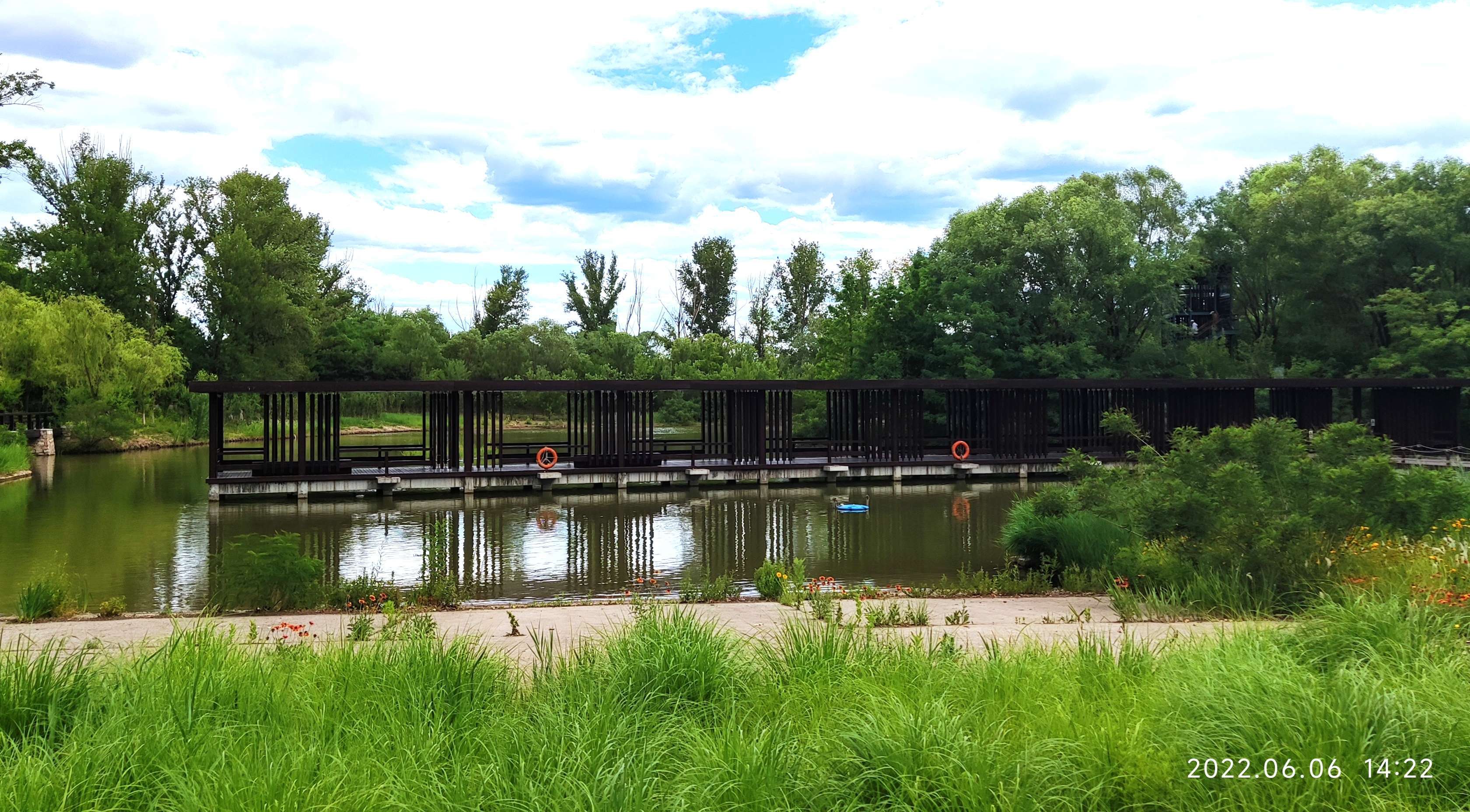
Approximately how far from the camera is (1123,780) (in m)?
4.32

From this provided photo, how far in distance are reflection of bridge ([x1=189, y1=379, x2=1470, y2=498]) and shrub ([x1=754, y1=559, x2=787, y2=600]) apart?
1527cm

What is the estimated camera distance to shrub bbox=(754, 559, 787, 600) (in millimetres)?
11102

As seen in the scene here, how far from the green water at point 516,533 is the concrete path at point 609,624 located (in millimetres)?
2983

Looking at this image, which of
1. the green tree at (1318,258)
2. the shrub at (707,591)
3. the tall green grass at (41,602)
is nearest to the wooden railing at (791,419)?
the green tree at (1318,258)

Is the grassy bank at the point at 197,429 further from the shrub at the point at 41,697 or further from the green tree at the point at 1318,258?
the green tree at the point at 1318,258

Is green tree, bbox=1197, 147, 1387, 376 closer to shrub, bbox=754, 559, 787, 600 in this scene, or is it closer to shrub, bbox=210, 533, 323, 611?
shrub, bbox=754, 559, 787, 600

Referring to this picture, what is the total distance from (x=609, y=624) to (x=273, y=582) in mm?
4102

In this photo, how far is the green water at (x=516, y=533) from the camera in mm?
14758

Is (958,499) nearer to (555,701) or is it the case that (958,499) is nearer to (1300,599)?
(1300,599)

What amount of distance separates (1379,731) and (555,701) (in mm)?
3732

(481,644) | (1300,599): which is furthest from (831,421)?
(481,644)

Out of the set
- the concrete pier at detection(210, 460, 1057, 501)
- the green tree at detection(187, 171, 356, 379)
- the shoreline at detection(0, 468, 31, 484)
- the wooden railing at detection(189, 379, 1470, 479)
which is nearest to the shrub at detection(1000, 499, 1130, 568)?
the wooden railing at detection(189, 379, 1470, 479)

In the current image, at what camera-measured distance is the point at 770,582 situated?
37.4ft

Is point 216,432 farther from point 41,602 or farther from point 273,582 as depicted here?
point 273,582
